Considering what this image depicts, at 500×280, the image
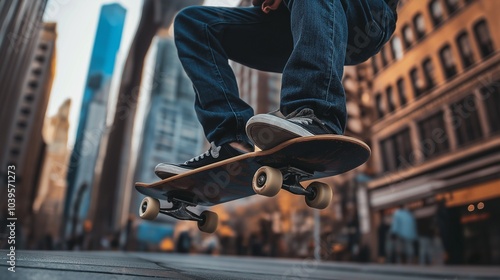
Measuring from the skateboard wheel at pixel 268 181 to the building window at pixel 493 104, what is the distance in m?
5.48

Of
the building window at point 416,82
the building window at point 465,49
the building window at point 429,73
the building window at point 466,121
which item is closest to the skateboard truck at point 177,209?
the building window at point 466,121

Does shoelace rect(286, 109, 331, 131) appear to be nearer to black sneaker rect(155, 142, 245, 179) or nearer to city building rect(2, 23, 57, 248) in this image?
black sneaker rect(155, 142, 245, 179)

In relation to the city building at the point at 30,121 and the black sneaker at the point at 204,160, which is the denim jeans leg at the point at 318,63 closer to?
the black sneaker at the point at 204,160

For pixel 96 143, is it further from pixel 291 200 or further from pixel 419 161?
pixel 419 161

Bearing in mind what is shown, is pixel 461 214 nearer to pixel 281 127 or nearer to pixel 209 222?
pixel 209 222

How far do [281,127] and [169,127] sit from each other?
29.7 ft

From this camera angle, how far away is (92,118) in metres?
6.97

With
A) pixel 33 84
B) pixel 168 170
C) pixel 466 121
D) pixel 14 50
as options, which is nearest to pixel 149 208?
pixel 168 170

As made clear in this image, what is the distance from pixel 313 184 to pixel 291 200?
6.62m

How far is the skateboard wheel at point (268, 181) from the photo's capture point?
3.62 ft

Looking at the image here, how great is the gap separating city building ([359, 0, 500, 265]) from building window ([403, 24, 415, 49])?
2 cm

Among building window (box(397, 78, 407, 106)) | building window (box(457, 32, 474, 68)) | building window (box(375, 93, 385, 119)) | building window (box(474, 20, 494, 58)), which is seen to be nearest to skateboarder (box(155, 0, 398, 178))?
building window (box(474, 20, 494, 58))

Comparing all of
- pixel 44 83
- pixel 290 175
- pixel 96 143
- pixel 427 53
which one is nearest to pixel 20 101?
pixel 44 83

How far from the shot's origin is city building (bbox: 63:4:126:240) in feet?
20.1
